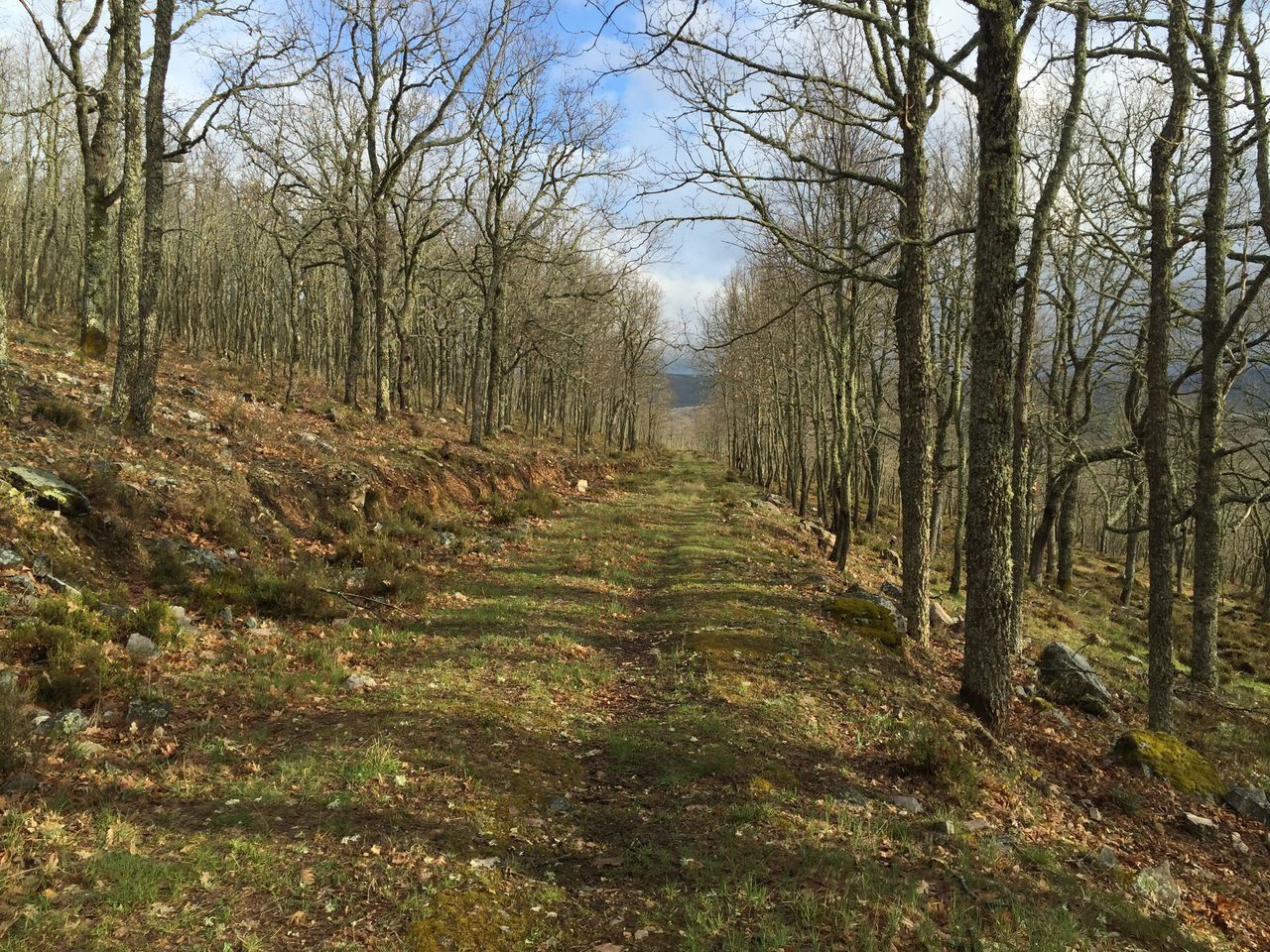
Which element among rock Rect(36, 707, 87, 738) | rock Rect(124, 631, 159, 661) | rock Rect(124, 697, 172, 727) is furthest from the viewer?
rock Rect(124, 631, 159, 661)

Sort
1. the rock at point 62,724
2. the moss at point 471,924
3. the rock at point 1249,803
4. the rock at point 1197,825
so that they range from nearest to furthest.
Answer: the moss at point 471,924
the rock at point 62,724
the rock at point 1197,825
the rock at point 1249,803

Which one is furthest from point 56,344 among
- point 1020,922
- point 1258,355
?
point 1258,355

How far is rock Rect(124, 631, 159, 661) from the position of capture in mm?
6012

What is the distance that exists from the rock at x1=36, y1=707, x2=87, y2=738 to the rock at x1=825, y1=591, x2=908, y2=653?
896cm

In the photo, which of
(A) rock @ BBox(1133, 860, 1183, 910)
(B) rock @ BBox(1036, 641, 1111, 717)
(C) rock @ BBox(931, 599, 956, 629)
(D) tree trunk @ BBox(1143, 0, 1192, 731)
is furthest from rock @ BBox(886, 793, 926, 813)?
(C) rock @ BBox(931, 599, 956, 629)

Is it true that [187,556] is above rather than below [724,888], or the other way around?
above

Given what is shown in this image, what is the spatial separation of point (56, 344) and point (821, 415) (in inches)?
794

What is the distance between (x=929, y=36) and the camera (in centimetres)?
909

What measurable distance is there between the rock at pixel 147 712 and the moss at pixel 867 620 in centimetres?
841

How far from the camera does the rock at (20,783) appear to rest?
3.96 metres

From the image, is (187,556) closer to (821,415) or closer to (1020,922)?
(1020,922)

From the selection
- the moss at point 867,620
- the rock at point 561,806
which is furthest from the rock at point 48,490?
the moss at point 867,620

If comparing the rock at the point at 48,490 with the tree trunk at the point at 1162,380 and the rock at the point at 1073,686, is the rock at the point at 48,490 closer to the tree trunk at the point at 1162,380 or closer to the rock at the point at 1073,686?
the rock at the point at 1073,686

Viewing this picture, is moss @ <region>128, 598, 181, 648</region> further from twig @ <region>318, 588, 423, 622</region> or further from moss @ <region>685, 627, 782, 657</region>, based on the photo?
moss @ <region>685, 627, 782, 657</region>
